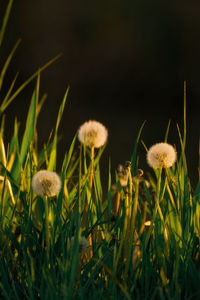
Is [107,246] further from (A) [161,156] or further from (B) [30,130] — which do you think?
(B) [30,130]

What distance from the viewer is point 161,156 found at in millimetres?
748

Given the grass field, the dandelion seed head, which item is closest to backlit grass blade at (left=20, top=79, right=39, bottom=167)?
the grass field

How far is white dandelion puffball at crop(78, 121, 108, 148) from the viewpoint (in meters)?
0.79

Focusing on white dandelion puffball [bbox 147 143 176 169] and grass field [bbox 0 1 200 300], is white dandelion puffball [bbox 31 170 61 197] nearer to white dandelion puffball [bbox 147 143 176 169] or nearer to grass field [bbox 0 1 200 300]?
grass field [bbox 0 1 200 300]

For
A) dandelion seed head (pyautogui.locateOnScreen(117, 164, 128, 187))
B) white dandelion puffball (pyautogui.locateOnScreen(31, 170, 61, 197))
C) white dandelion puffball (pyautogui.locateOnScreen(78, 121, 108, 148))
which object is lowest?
white dandelion puffball (pyautogui.locateOnScreen(31, 170, 61, 197))

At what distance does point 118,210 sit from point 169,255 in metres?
0.11

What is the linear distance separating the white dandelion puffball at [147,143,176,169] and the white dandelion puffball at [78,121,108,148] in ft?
0.29

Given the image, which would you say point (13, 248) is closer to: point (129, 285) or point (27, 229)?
point (27, 229)

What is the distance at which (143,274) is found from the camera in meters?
0.65

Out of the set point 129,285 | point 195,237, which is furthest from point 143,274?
point 195,237

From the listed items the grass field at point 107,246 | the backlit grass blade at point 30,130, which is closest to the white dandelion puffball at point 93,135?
the grass field at point 107,246

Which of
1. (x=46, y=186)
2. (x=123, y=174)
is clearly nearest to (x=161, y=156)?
(x=123, y=174)

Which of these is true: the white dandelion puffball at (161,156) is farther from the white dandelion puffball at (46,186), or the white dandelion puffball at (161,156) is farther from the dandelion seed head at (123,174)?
the white dandelion puffball at (46,186)

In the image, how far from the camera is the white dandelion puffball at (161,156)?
75 centimetres
